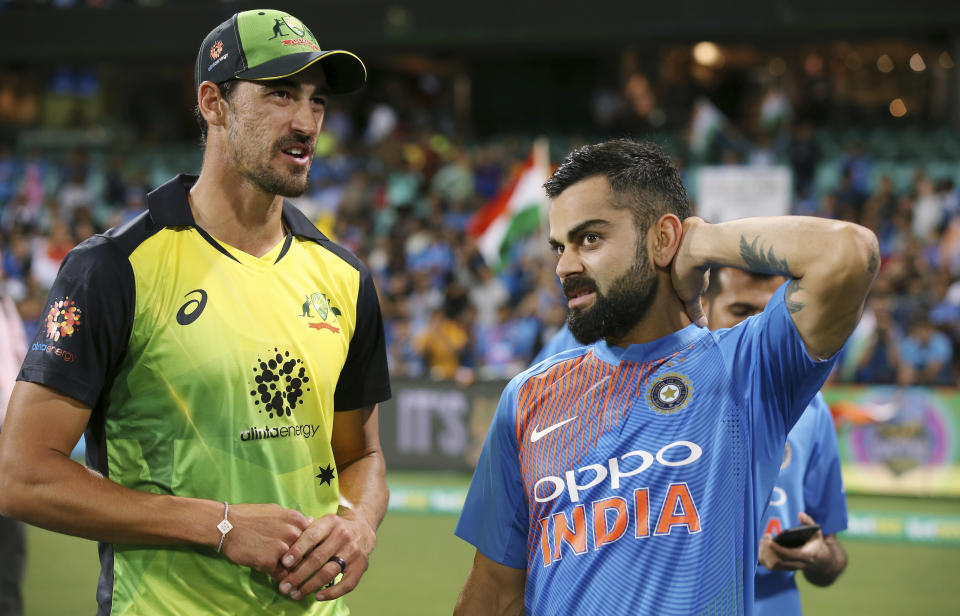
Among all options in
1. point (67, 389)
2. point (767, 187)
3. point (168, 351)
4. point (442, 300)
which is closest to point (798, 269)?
point (168, 351)

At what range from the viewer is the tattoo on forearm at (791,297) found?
7.98ft

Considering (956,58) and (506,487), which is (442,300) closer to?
(956,58)

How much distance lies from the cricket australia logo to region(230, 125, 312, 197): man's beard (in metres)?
0.31

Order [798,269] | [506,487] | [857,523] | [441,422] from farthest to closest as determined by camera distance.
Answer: [441,422] → [857,523] → [506,487] → [798,269]

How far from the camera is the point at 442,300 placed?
15836mm

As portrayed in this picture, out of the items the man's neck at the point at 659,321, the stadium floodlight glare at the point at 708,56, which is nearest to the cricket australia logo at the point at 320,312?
the man's neck at the point at 659,321

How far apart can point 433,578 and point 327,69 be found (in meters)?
6.24

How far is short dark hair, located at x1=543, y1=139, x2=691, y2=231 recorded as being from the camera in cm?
270

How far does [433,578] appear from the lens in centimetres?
856

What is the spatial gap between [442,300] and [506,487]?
13.0m

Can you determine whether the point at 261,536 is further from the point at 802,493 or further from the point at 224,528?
the point at 802,493

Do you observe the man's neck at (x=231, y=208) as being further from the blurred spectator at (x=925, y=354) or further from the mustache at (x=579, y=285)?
the blurred spectator at (x=925, y=354)

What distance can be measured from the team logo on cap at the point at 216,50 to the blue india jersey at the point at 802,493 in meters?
2.42

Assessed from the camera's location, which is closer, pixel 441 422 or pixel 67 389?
pixel 67 389
